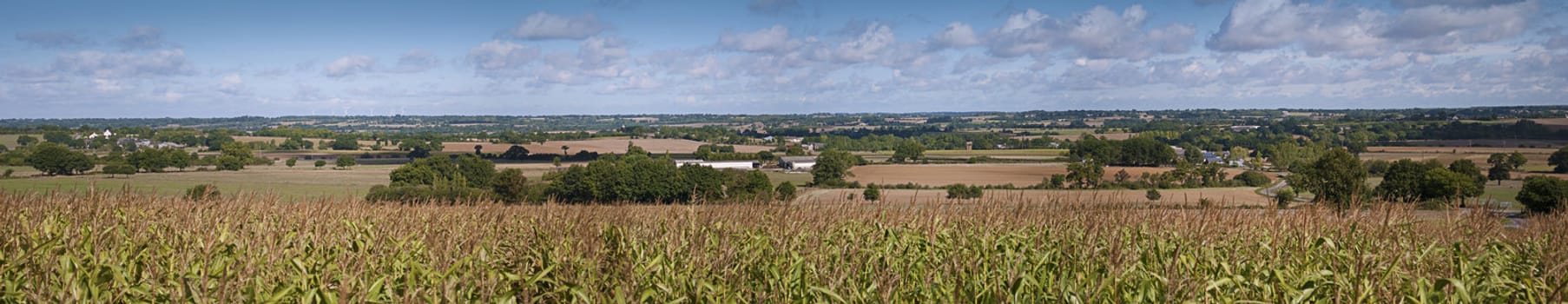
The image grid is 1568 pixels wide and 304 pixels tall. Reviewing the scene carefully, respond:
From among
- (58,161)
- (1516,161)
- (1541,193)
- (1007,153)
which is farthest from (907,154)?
(58,161)

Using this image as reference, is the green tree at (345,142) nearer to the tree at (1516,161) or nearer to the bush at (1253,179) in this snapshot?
the bush at (1253,179)

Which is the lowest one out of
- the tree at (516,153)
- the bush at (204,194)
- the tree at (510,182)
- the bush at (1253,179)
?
the tree at (516,153)

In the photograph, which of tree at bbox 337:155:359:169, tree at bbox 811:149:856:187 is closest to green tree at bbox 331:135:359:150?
tree at bbox 337:155:359:169

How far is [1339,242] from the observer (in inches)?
240

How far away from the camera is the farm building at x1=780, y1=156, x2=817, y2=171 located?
78.0 m

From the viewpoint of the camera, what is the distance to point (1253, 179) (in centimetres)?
5419

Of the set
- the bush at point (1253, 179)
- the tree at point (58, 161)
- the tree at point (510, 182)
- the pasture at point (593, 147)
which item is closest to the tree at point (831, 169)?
the tree at point (510, 182)

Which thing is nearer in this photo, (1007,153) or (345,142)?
(1007,153)

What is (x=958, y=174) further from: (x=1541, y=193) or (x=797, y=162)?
(x=1541, y=193)

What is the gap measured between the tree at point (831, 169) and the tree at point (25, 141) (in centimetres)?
5327

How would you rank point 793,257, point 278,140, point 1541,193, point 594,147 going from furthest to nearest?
1. point 278,140
2. point 594,147
3. point 1541,193
4. point 793,257

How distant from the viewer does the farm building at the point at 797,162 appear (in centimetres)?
7796

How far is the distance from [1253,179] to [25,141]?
84.2 metres

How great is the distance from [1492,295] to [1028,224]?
2722 millimetres
